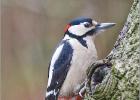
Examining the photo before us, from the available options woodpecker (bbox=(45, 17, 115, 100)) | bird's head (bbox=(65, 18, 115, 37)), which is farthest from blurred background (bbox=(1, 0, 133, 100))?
woodpecker (bbox=(45, 17, 115, 100))

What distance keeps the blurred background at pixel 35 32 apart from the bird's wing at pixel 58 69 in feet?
5.97

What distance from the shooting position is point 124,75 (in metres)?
2.36

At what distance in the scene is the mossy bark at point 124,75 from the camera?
2.35 m

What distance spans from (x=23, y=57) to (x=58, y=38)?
0.37 metres

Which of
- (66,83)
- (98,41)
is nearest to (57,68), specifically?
(66,83)

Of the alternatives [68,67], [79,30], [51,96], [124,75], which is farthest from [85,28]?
[124,75]

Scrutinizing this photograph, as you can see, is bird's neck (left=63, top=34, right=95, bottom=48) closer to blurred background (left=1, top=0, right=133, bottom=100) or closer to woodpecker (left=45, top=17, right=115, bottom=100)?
woodpecker (left=45, top=17, right=115, bottom=100)

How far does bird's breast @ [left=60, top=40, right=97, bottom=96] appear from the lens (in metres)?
3.04

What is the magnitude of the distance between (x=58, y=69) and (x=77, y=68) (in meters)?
0.09

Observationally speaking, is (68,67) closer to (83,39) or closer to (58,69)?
(58,69)

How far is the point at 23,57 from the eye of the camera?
5348 millimetres

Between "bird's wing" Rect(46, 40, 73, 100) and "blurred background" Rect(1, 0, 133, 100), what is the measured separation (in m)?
1.82

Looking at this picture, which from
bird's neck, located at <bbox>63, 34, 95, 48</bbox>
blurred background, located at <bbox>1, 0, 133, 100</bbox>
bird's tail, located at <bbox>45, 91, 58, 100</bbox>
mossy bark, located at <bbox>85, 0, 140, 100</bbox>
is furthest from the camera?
blurred background, located at <bbox>1, 0, 133, 100</bbox>

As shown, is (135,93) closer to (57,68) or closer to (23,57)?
(57,68)
